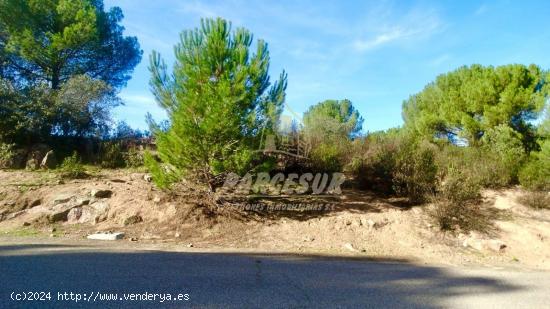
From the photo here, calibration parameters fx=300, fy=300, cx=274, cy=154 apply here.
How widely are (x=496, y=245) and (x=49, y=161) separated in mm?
15032

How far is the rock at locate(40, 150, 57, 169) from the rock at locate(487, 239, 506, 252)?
1473cm

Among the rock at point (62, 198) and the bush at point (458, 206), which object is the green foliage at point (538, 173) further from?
the rock at point (62, 198)

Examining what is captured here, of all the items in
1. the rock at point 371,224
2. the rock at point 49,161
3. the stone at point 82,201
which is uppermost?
the rock at point 49,161

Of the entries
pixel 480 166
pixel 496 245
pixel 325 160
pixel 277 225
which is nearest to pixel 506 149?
pixel 480 166

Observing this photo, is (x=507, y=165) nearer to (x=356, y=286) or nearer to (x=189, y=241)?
(x=356, y=286)

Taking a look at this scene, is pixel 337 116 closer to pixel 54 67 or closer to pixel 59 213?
pixel 54 67

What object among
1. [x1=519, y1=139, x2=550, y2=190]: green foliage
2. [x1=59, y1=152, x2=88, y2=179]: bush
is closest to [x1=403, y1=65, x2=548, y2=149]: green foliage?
[x1=519, y1=139, x2=550, y2=190]: green foliage

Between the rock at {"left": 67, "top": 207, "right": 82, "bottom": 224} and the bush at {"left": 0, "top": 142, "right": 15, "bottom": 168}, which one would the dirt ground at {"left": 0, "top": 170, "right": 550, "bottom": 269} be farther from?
the bush at {"left": 0, "top": 142, "right": 15, "bottom": 168}

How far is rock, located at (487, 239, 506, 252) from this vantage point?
7.49m

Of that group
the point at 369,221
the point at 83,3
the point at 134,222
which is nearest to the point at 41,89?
the point at 83,3

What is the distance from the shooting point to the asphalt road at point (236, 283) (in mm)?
3115

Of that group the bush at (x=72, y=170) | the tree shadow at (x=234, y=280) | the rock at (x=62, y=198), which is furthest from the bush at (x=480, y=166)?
the bush at (x=72, y=170)

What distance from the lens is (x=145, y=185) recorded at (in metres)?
10.1

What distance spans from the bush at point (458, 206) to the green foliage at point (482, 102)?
6944 mm
